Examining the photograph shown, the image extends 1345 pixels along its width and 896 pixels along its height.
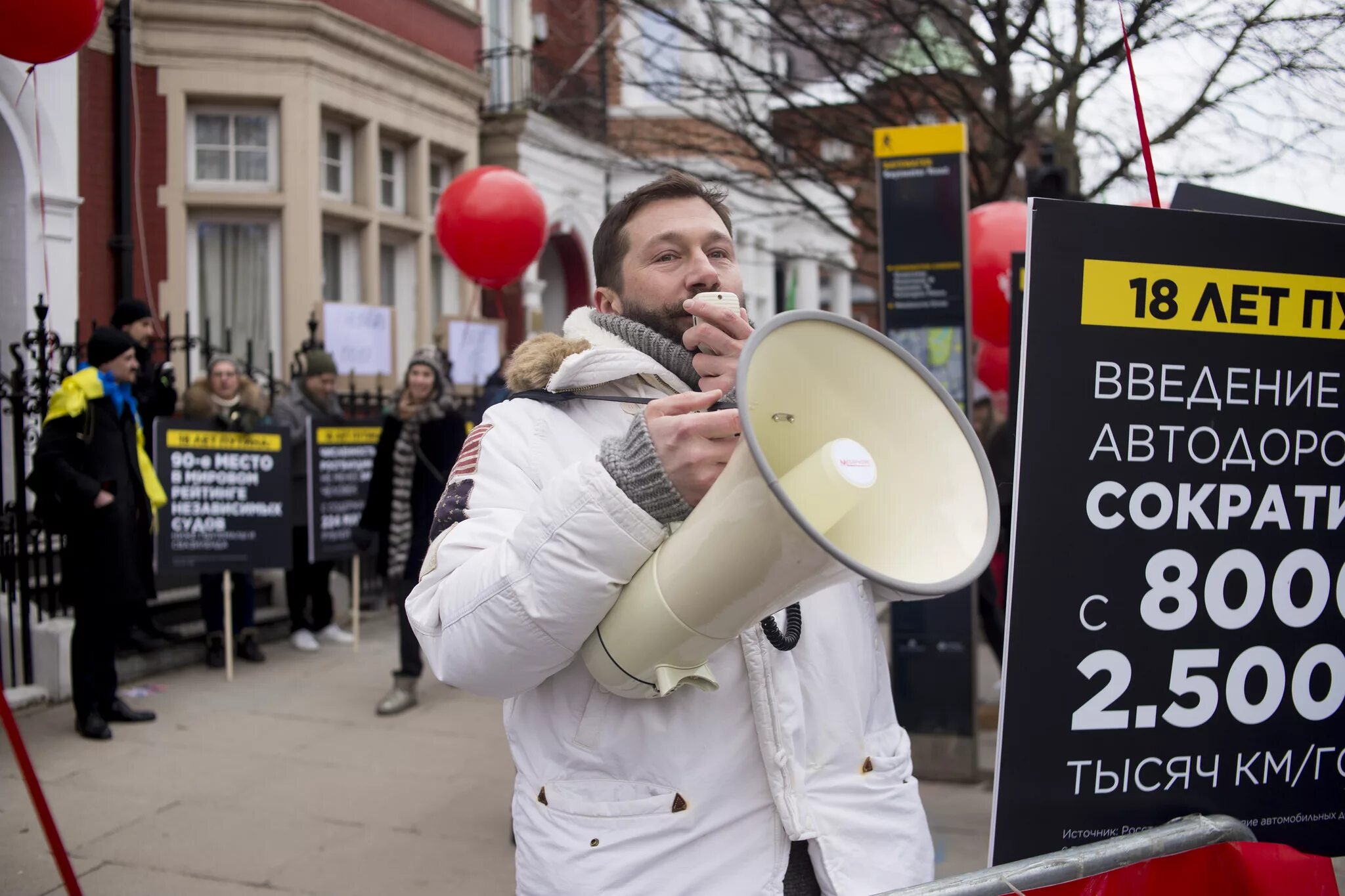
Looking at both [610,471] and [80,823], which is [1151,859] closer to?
[610,471]

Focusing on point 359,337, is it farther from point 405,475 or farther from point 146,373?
point 405,475

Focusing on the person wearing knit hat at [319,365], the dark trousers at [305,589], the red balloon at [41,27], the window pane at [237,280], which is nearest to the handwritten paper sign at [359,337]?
the window pane at [237,280]

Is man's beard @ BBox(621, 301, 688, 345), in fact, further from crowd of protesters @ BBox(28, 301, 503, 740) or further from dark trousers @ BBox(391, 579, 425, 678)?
dark trousers @ BBox(391, 579, 425, 678)

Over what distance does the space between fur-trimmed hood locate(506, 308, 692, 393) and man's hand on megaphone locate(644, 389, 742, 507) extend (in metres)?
0.34

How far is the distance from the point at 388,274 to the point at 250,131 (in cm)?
255

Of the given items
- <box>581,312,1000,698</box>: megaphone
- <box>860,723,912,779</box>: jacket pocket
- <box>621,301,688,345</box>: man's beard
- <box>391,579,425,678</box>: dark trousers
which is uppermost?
<box>621,301,688,345</box>: man's beard

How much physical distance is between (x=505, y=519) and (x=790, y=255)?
7024 millimetres

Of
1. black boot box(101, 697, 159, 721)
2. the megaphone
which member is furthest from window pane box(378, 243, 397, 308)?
the megaphone

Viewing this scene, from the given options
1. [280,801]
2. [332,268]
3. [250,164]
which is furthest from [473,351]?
[280,801]

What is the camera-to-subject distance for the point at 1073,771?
1918 millimetres

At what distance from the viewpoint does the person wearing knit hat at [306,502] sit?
771 centimetres

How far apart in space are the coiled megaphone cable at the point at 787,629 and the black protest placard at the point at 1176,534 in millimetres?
375

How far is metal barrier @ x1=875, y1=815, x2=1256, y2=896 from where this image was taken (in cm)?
151

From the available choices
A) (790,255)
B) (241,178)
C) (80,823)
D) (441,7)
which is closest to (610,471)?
(80,823)
